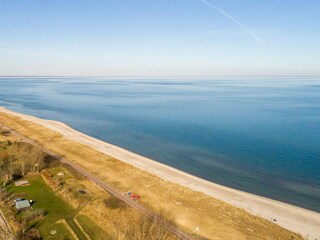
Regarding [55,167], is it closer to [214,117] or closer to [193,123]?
[193,123]

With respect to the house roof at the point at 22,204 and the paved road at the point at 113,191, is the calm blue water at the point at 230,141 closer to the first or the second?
the paved road at the point at 113,191

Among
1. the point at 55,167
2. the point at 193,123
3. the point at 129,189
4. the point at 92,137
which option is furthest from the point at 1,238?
the point at 193,123

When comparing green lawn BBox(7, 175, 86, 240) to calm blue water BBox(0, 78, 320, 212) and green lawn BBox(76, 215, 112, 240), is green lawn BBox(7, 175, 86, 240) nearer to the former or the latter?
green lawn BBox(76, 215, 112, 240)

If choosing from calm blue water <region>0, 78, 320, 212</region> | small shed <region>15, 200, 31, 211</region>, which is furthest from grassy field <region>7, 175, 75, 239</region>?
calm blue water <region>0, 78, 320, 212</region>

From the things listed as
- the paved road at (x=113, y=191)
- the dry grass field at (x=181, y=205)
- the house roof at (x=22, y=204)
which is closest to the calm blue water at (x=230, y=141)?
the dry grass field at (x=181, y=205)

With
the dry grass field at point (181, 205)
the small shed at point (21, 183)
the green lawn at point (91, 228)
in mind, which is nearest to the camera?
the green lawn at point (91, 228)
